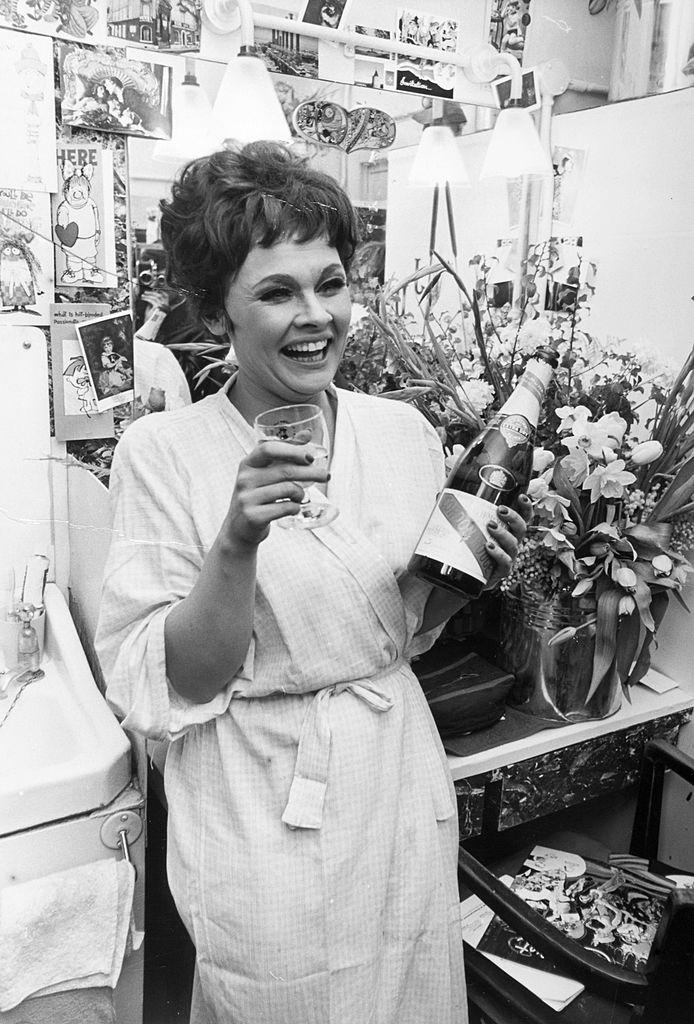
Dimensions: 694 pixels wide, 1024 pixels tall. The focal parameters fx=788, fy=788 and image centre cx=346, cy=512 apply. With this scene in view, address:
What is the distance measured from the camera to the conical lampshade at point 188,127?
2.85 ft

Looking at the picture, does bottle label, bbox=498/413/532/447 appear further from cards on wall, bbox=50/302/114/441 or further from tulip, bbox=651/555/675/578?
cards on wall, bbox=50/302/114/441

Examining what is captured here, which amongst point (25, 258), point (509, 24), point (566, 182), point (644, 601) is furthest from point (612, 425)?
point (25, 258)

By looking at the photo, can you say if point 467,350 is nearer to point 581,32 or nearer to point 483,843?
point 581,32

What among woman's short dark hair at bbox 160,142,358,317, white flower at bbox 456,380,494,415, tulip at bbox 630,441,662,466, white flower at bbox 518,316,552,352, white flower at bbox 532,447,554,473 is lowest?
white flower at bbox 532,447,554,473

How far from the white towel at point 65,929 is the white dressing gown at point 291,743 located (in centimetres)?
11

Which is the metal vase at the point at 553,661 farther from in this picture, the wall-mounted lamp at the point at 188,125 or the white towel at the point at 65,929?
the wall-mounted lamp at the point at 188,125

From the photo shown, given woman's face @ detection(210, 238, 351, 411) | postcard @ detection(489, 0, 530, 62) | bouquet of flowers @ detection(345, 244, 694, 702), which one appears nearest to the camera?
woman's face @ detection(210, 238, 351, 411)

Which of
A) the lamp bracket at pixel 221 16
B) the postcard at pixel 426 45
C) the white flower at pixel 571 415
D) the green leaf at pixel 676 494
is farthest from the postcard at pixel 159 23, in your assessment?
the green leaf at pixel 676 494

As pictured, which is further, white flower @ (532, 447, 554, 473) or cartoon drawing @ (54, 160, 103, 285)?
white flower @ (532, 447, 554, 473)

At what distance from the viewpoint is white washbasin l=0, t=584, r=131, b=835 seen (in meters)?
0.85

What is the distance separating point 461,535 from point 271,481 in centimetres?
22

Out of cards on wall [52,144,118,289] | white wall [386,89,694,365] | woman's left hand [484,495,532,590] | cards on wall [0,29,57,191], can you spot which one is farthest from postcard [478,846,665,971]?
cards on wall [0,29,57,191]

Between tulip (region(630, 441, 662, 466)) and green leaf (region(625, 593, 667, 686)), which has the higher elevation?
tulip (region(630, 441, 662, 466))

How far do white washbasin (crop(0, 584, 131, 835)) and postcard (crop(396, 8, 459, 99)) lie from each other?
2.50 ft
